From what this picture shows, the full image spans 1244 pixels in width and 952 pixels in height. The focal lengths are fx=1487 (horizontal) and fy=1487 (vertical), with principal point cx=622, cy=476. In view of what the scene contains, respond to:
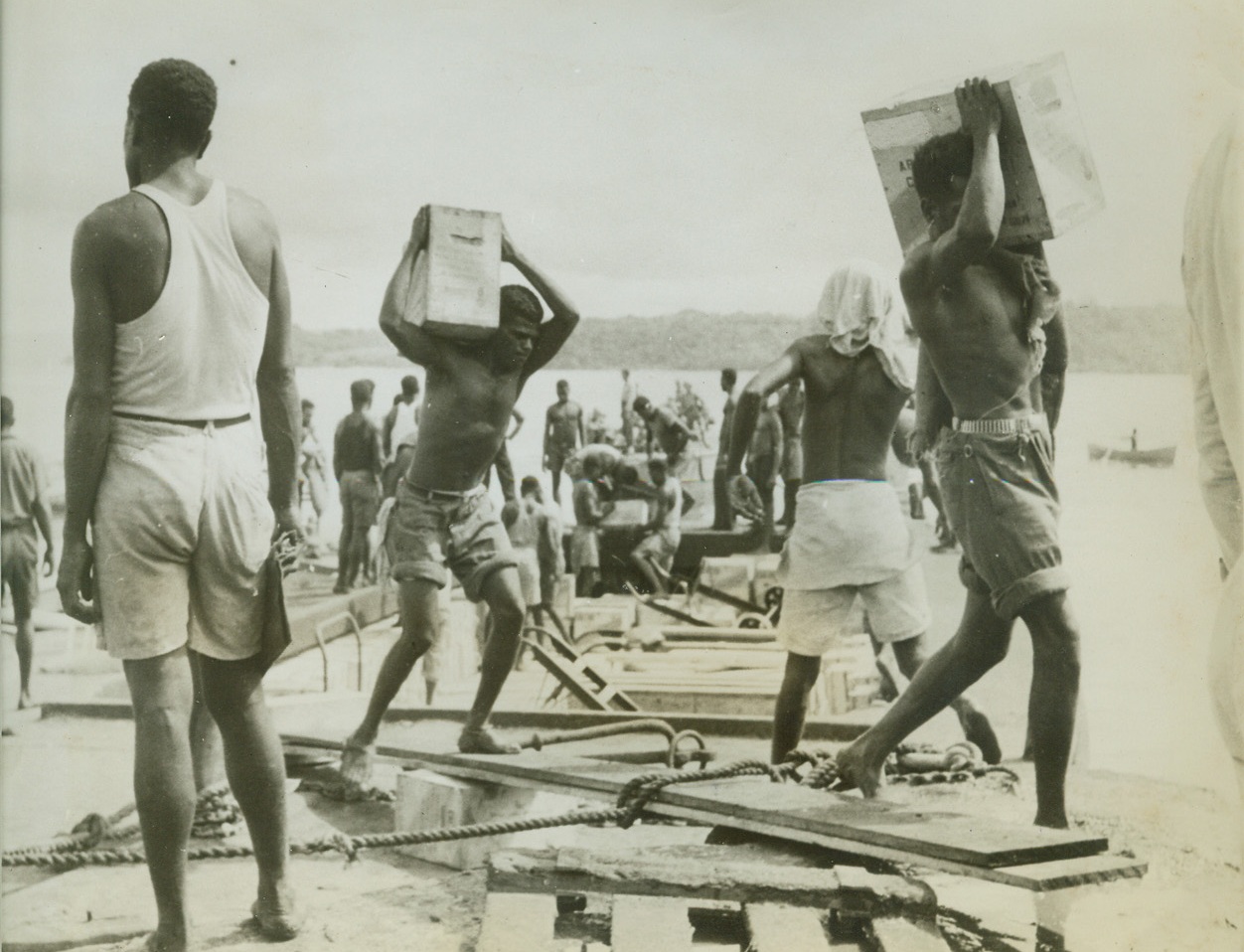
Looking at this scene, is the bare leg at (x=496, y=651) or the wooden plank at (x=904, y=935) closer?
the wooden plank at (x=904, y=935)

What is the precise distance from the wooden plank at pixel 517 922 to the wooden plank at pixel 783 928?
23.7 inches

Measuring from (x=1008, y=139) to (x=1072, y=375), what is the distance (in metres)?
0.82

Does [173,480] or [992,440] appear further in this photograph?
[992,440]

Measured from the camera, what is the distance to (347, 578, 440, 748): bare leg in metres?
5.27

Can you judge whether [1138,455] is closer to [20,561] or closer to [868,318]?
[868,318]

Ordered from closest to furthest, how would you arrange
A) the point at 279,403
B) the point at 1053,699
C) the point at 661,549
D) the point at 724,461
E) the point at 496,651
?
the point at 279,403 < the point at 1053,699 < the point at 724,461 < the point at 496,651 < the point at 661,549

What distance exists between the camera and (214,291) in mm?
4566

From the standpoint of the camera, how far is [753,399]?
17.1ft

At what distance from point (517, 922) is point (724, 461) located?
1767 mm

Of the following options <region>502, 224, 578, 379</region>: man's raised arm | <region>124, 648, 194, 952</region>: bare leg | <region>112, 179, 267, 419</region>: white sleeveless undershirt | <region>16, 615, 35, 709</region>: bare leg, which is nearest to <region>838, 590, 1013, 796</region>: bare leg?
<region>502, 224, 578, 379</region>: man's raised arm

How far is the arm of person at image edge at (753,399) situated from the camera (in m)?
5.21

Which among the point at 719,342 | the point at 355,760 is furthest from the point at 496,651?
the point at 719,342

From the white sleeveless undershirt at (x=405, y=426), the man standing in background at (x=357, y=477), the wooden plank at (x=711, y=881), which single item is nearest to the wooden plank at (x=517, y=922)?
the wooden plank at (x=711, y=881)

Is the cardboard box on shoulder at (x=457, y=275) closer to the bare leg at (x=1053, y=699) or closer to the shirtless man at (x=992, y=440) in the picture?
the shirtless man at (x=992, y=440)
